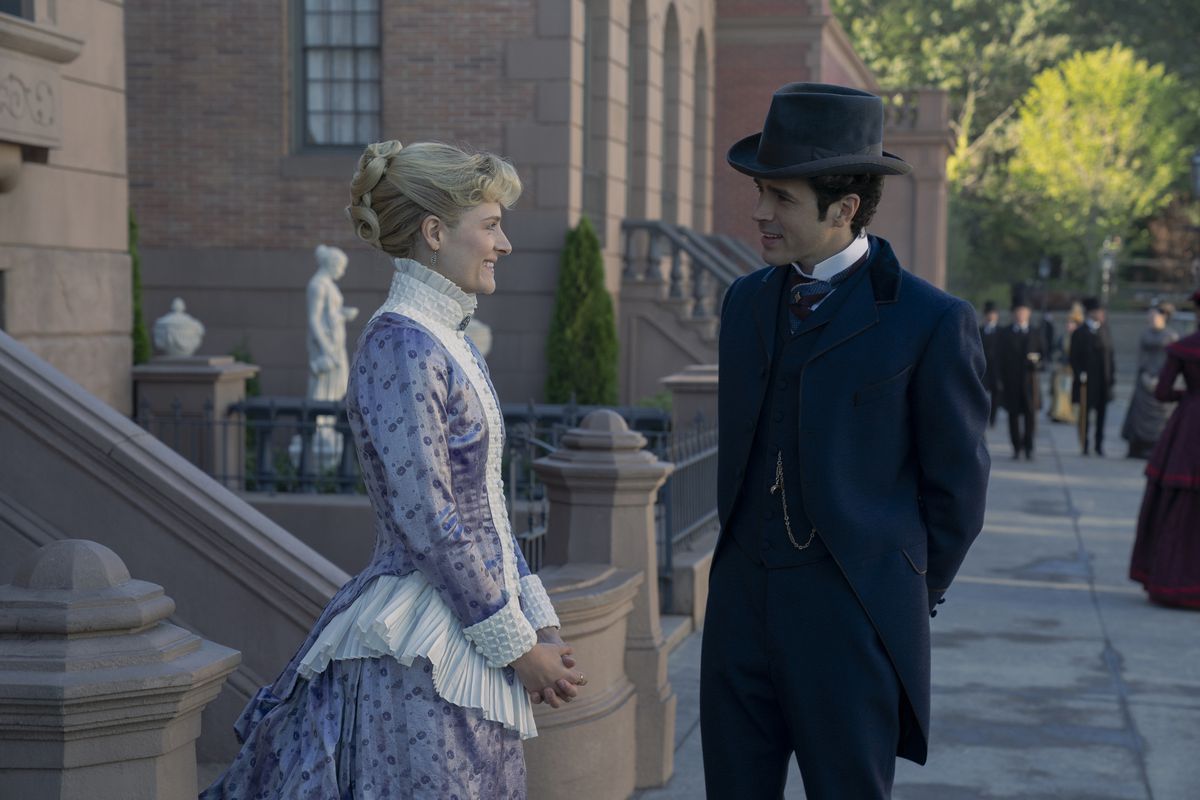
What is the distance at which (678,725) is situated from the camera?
7.41 metres

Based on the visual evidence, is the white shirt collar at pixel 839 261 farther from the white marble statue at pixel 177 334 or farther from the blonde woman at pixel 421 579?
the white marble statue at pixel 177 334

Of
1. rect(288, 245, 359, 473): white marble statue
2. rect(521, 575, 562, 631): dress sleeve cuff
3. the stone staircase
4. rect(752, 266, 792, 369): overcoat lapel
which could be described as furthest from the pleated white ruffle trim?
the stone staircase

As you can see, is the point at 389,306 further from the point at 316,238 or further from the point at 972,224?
the point at 972,224

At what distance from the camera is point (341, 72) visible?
17266 mm

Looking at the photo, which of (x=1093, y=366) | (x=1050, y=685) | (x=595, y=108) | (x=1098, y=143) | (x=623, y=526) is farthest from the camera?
(x=1098, y=143)

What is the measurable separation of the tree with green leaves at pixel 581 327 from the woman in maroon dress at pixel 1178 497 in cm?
727

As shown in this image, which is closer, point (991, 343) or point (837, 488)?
point (837, 488)

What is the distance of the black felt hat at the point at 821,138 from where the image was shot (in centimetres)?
Result: 353

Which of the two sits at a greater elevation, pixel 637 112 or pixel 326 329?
pixel 637 112

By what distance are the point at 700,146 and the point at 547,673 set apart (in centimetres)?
2397

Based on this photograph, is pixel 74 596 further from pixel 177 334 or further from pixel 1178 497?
pixel 177 334

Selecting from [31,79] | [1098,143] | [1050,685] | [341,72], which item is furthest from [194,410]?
[1098,143]

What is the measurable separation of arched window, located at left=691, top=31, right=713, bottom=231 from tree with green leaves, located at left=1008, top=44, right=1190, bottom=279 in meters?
34.6

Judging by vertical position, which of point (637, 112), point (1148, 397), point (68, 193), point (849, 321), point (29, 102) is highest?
point (637, 112)
